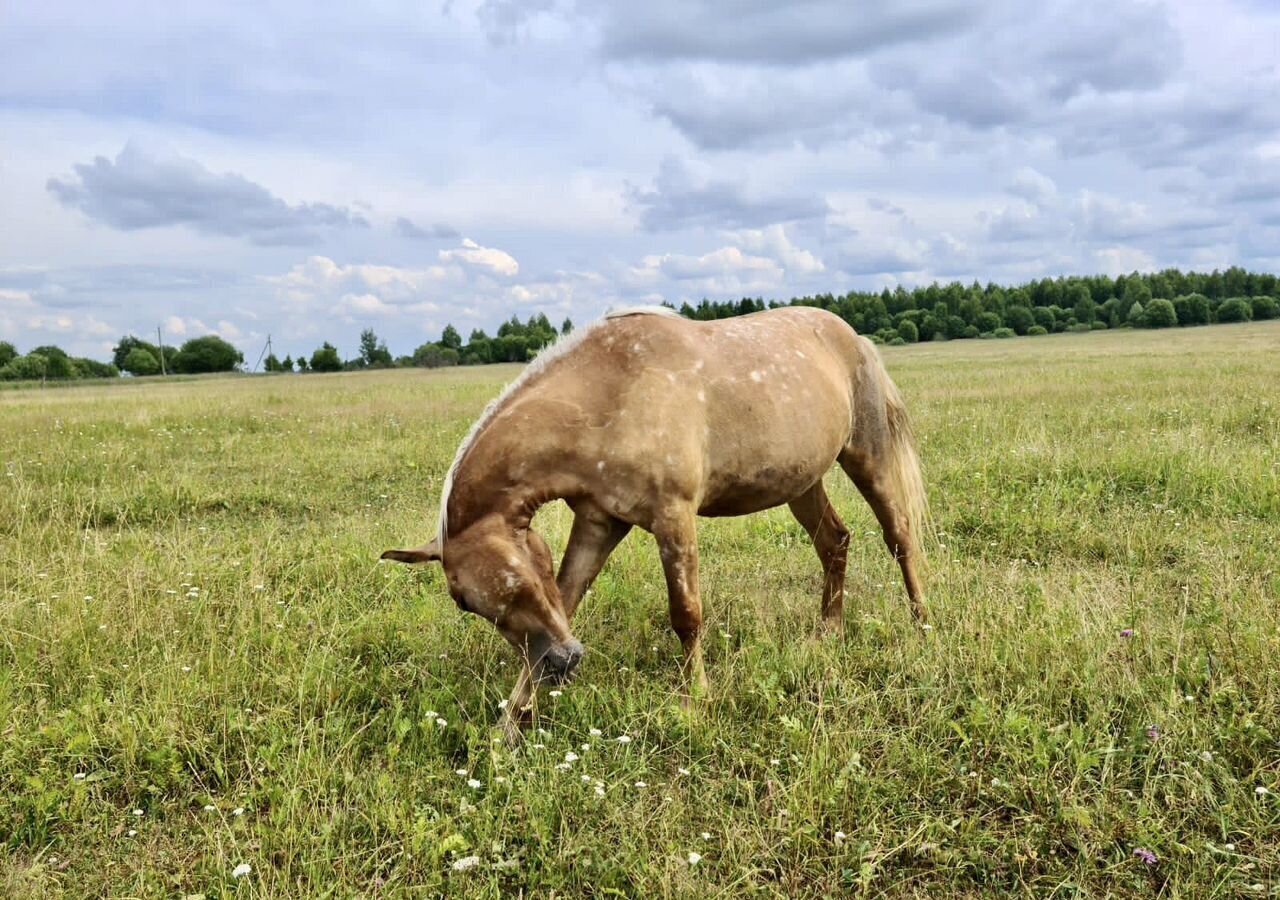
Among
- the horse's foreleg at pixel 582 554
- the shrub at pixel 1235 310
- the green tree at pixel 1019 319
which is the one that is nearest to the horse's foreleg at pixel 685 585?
the horse's foreleg at pixel 582 554

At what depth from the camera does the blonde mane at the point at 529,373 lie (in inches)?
153

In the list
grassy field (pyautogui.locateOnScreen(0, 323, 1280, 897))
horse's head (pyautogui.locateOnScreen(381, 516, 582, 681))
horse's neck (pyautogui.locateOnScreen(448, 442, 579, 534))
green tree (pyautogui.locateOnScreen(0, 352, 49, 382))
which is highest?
green tree (pyautogui.locateOnScreen(0, 352, 49, 382))

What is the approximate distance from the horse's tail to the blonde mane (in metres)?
2.03

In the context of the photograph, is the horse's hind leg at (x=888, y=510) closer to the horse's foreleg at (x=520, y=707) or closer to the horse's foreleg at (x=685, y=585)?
the horse's foreleg at (x=685, y=585)

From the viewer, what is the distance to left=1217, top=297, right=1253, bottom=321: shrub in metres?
75.1

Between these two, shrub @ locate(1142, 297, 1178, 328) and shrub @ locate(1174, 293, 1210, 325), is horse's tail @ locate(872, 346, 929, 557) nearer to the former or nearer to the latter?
shrub @ locate(1142, 297, 1178, 328)

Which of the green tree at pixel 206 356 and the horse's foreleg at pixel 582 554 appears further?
the green tree at pixel 206 356

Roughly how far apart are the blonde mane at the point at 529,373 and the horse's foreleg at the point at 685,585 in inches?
42.2

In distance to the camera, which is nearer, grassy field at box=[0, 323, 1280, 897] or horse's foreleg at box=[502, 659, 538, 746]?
grassy field at box=[0, 323, 1280, 897]

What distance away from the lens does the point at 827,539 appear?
5508mm

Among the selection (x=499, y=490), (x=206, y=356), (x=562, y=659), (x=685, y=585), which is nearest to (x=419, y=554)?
(x=499, y=490)

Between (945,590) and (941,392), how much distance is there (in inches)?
595

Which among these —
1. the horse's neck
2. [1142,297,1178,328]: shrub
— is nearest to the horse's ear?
the horse's neck

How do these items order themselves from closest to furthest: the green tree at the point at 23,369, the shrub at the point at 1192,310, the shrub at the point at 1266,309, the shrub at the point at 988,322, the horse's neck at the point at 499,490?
the horse's neck at the point at 499,490 → the shrub at the point at 1266,309 → the shrub at the point at 1192,310 → the green tree at the point at 23,369 → the shrub at the point at 988,322
